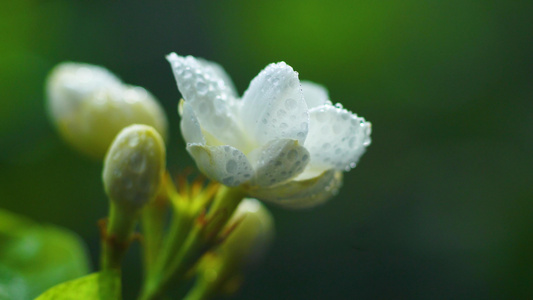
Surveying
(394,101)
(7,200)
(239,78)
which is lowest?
(7,200)

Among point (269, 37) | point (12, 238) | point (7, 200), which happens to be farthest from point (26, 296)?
point (269, 37)

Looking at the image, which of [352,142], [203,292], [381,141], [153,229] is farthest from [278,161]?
[381,141]

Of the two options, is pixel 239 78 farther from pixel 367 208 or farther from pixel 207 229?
pixel 207 229

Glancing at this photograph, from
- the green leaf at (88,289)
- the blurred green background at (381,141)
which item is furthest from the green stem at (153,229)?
the blurred green background at (381,141)

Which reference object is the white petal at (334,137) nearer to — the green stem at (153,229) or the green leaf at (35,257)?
the green stem at (153,229)

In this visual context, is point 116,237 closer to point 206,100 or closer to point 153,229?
point 153,229

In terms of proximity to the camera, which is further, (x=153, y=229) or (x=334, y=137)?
(x=153, y=229)

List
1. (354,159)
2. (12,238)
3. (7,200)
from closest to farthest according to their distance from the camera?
(354,159), (12,238), (7,200)
